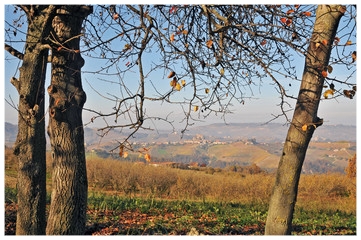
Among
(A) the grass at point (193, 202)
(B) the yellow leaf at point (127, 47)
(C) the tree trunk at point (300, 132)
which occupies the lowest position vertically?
(A) the grass at point (193, 202)

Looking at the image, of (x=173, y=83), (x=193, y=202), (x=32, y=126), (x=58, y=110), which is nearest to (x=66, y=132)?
(x=58, y=110)

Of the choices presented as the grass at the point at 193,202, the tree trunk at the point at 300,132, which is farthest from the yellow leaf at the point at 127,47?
the grass at the point at 193,202

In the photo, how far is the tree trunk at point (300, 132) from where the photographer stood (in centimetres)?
463

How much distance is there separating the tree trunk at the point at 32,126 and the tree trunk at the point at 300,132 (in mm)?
3197

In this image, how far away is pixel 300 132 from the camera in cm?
462

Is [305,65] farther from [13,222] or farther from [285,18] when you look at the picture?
[13,222]

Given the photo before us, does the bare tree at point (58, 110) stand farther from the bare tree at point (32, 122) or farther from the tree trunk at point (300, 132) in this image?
the tree trunk at point (300, 132)

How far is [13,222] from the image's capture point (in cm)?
701

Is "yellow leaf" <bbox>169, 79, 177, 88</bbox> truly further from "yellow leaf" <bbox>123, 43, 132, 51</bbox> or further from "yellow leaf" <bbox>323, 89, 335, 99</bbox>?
"yellow leaf" <bbox>323, 89, 335, 99</bbox>

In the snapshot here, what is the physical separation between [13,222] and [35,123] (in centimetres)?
266

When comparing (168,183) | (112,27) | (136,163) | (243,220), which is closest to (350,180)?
(168,183)

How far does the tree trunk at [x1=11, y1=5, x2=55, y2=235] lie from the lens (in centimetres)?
515

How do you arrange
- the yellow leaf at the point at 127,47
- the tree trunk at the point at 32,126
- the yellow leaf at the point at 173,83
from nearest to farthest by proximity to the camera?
1. the yellow leaf at the point at 173,83
2. the yellow leaf at the point at 127,47
3. the tree trunk at the point at 32,126

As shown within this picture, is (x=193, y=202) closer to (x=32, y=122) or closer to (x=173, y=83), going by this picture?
(x=32, y=122)
